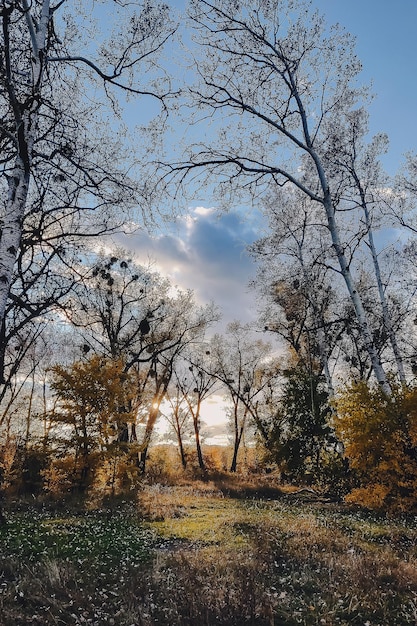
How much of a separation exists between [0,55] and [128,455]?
15.8 metres

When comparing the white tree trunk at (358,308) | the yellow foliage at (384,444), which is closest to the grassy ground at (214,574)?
the yellow foliage at (384,444)

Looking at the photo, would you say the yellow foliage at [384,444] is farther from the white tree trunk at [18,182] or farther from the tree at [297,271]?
the white tree trunk at [18,182]

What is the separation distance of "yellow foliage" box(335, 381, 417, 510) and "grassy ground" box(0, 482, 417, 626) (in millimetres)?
723

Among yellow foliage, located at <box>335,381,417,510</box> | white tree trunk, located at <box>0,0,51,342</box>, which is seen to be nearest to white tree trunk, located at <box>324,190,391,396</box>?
yellow foliage, located at <box>335,381,417,510</box>

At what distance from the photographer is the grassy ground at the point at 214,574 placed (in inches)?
→ 169

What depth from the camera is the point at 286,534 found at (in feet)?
26.5

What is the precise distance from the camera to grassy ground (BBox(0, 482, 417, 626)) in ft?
14.1

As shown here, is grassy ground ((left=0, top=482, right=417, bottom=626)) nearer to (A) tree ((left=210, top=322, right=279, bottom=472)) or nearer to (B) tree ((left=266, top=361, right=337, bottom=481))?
(B) tree ((left=266, top=361, right=337, bottom=481))

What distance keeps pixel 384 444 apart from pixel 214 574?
654cm

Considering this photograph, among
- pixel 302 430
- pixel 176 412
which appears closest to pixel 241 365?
pixel 176 412

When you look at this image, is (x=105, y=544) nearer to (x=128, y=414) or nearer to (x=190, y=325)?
(x=128, y=414)

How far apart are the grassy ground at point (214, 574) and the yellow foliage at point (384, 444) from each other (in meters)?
0.72

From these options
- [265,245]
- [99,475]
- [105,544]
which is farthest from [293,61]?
[99,475]

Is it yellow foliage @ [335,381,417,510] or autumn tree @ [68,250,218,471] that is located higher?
autumn tree @ [68,250,218,471]
